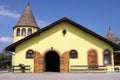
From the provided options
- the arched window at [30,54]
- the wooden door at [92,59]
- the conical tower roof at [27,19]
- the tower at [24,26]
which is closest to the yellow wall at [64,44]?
the arched window at [30,54]

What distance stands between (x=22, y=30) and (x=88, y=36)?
54.6 ft

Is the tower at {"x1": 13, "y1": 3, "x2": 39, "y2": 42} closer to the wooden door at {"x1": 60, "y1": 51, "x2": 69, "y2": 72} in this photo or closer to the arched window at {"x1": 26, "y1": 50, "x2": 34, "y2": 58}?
the arched window at {"x1": 26, "y1": 50, "x2": 34, "y2": 58}

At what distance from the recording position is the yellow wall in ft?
88.8

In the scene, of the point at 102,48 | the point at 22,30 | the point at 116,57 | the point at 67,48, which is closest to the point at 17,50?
the point at 67,48

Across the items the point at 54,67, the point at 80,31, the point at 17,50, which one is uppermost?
the point at 80,31

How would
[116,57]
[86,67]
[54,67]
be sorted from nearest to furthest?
[86,67] < [54,67] < [116,57]

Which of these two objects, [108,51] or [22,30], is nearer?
[108,51]

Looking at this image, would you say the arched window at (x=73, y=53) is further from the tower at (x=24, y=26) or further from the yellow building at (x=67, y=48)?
the tower at (x=24, y=26)

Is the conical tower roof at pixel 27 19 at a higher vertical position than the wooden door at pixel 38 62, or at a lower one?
higher

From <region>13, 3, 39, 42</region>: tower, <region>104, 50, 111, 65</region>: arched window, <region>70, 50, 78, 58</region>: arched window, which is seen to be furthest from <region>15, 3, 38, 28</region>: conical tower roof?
<region>104, 50, 111, 65</region>: arched window

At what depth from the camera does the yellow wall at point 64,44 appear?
Answer: 88.8 ft

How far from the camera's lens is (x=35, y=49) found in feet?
89.3

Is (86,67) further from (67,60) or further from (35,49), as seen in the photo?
(35,49)

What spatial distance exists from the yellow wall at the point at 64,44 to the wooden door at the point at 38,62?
1.23 feet
